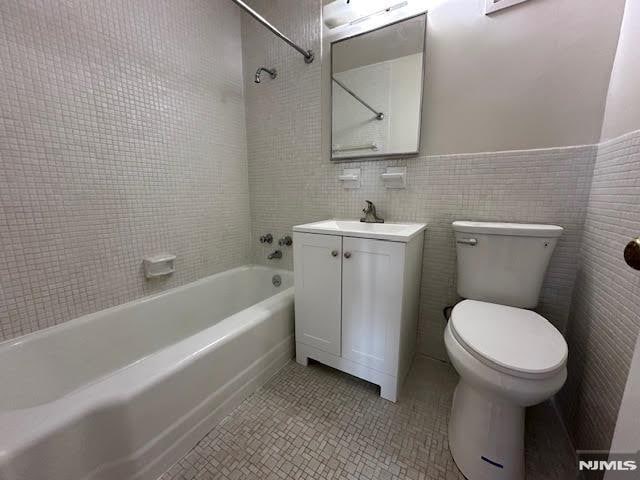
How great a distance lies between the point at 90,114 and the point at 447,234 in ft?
5.99

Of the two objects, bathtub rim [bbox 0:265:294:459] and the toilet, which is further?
the toilet

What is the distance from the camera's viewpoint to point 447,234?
1328mm

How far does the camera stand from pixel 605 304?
0.85 m

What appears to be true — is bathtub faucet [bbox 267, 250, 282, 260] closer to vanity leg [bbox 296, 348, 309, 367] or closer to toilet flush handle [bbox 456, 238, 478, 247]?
vanity leg [bbox 296, 348, 309, 367]

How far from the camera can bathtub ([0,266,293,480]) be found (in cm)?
66

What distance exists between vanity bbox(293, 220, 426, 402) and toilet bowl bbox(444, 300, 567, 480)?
25 cm

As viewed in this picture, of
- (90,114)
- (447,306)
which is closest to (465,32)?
(447,306)

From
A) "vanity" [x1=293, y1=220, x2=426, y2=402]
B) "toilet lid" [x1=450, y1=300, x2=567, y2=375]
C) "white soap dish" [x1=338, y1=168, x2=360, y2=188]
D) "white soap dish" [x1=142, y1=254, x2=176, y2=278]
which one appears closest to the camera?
"toilet lid" [x1=450, y1=300, x2=567, y2=375]

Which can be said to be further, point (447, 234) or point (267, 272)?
point (267, 272)

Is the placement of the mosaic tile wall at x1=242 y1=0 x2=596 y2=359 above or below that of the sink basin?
above

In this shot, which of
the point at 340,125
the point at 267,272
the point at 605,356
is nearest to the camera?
the point at 605,356

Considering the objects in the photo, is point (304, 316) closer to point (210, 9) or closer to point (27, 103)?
point (27, 103)

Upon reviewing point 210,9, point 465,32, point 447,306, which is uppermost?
point 210,9

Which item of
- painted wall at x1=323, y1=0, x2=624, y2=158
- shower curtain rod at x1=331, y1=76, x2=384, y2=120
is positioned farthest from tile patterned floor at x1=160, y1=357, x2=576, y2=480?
shower curtain rod at x1=331, y1=76, x2=384, y2=120
